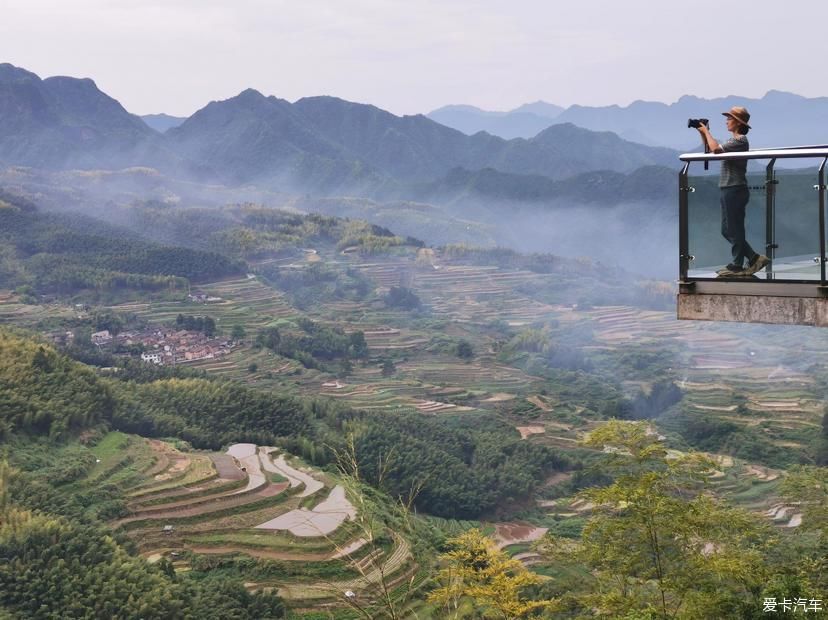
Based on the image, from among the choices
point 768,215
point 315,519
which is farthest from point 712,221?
point 315,519

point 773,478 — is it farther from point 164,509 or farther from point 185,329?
point 185,329

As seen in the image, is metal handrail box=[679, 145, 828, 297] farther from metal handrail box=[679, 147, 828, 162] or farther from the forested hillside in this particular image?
the forested hillside

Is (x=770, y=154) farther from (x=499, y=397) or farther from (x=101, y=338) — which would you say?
(x=101, y=338)

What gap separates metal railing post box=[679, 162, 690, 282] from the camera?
3.87 metres

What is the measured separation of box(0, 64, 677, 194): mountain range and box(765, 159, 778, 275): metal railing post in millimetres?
116597

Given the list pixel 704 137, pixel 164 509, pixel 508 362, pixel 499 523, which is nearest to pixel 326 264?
pixel 508 362

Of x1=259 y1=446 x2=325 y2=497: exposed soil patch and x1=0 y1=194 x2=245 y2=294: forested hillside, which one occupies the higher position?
x1=0 y1=194 x2=245 y2=294: forested hillside

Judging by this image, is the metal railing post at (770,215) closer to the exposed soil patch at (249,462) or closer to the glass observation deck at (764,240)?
the glass observation deck at (764,240)

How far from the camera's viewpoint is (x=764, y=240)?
382 cm

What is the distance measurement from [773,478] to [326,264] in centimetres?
4643

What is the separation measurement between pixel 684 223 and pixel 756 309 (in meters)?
0.47

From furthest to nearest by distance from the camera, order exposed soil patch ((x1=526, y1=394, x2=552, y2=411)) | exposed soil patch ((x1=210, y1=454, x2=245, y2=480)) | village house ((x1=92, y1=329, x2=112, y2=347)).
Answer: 1. village house ((x1=92, y1=329, x2=112, y2=347))
2. exposed soil patch ((x1=526, y1=394, x2=552, y2=411))
3. exposed soil patch ((x1=210, y1=454, x2=245, y2=480))

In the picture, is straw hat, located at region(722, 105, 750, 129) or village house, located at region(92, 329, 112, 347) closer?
straw hat, located at region(722, 105, 750, 129)
